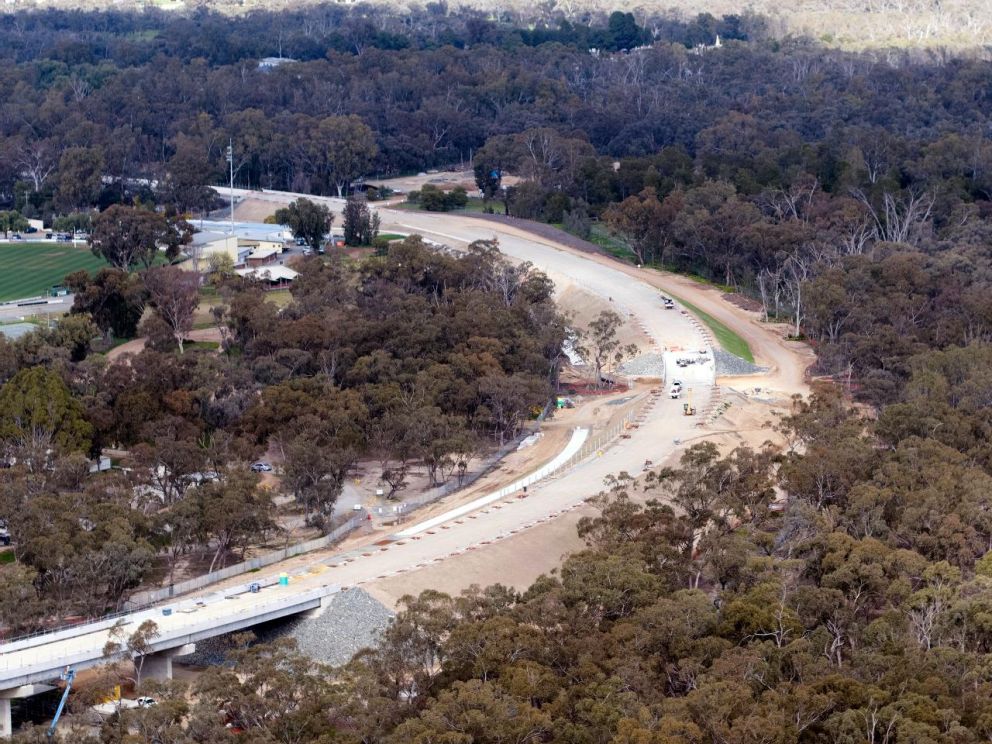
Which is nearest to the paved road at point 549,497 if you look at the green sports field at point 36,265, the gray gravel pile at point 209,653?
the gray gravel pile at point 209,653

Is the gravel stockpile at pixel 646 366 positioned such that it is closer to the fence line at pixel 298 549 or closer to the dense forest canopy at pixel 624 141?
the dense forest canopy at pixel 624 141

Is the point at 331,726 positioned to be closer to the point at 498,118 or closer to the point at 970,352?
the point at 970,352

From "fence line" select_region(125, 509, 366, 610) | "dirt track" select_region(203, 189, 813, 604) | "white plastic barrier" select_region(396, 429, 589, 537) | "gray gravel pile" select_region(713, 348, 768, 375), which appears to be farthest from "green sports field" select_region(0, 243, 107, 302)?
"fence line" select_region(125, 509, 366, 610)

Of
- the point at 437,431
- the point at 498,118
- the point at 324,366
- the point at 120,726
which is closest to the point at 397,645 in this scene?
the point at 120,726

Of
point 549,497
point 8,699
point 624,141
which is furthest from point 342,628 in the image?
point 624,141

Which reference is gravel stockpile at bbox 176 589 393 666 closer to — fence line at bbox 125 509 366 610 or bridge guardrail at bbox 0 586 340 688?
bridge guardrail at bbox 0 586 340 688

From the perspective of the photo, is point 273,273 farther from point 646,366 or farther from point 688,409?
point 688,409
